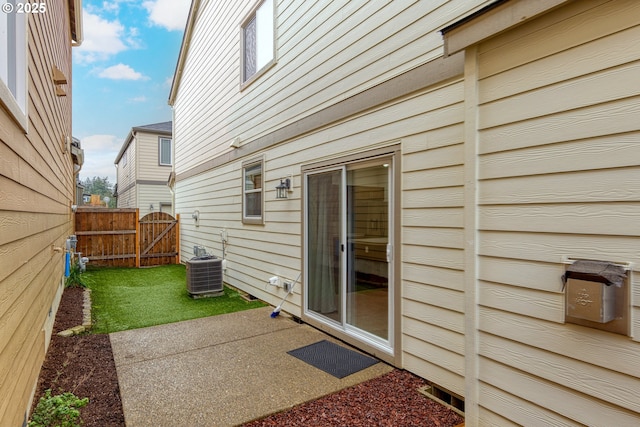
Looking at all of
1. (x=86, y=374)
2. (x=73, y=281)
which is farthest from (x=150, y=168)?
(x=86, y=374)

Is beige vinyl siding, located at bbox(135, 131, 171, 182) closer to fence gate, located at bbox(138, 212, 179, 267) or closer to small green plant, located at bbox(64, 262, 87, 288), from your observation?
fence gate, located at bbox(138, 212, 179, 267)

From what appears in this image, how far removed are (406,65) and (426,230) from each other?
1.56 meters

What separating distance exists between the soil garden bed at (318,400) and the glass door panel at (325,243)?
3.97 ft

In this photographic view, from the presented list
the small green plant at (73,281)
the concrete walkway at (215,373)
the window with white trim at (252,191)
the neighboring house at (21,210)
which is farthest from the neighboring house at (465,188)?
the small green plant at (73,281)

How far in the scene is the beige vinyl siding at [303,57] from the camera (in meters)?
3.18

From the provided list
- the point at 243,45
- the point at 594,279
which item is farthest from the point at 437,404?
the point at 243,45

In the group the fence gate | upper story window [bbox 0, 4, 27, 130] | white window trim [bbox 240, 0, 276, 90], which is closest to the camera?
upper story window [bbox 0, 4, 27, 130]

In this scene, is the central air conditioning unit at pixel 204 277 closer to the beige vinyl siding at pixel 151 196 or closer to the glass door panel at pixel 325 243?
the glass door panel at pixel 325 243

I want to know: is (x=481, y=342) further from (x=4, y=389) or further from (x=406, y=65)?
(x=4, y=389)

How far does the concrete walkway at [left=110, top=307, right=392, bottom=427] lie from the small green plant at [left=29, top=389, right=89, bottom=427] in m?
0.31

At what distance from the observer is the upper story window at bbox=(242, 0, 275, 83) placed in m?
5.75
